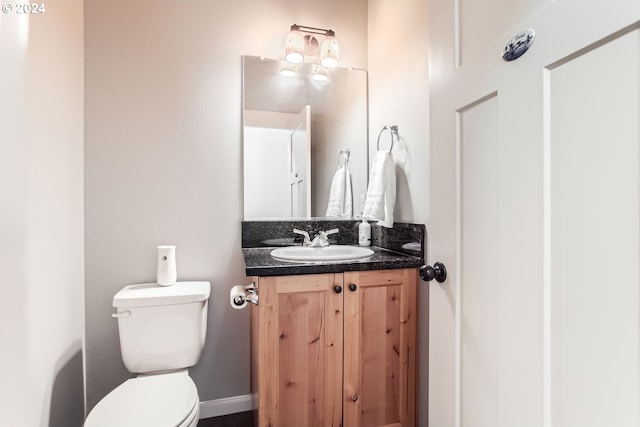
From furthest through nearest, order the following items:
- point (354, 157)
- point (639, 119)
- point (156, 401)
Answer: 1. point (354, 157)
2. point (156, 401)
3. point (639, 119)

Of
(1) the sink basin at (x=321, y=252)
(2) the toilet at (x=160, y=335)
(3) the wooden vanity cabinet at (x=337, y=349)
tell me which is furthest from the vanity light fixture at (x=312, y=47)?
(2) the toilet at (x=160, y=335)

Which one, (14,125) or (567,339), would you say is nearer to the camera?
(567,339)

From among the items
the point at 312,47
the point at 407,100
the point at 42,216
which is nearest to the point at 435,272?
the point at 407,100

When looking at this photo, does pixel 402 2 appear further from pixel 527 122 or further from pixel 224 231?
pixel 224 231

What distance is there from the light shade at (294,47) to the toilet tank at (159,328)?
1411mm

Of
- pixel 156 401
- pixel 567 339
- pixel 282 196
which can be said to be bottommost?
pixel 156 401

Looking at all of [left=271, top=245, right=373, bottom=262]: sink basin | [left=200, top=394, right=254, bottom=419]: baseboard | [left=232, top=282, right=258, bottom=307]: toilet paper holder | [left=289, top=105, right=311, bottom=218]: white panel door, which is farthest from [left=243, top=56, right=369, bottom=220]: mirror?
[left=200, top=394, right=254, bottom=419]: baseboard

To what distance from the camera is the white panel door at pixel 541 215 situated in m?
0.49

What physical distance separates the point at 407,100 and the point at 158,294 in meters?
1.57

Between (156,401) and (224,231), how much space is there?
0.88 m

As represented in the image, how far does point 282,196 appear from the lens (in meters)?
1.91

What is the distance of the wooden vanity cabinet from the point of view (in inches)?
50.2

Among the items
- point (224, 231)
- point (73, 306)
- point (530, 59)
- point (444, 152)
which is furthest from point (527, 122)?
point (73, 306)

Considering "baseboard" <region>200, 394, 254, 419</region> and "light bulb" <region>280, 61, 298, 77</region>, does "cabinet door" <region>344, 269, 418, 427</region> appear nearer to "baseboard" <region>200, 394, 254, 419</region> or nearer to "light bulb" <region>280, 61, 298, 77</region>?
"baseboard" <region>200, 394, 254, 419</region>
